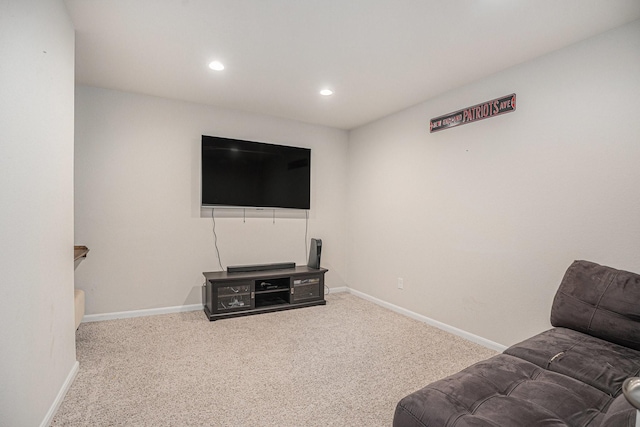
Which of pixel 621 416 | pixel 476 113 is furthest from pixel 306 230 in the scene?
pixel 621 416

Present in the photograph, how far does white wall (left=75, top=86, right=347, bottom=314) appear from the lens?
3.43 m

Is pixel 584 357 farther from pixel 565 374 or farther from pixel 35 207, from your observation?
pixel 35 207

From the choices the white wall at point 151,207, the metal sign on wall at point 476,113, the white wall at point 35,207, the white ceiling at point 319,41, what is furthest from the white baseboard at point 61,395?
the metal sign on wall at point 476,113

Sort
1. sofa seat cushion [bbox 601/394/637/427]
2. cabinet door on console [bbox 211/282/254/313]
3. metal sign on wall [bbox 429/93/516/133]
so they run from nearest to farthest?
sofa seat cushion [bbox 601/394/637/427], metal sign on wall [bbox 429/93/516/133], cabinet door on console [bbox 211/282/254/313]

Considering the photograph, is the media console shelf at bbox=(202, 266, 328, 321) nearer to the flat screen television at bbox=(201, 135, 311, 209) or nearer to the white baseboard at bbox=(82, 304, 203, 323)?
the white baseboard at bbox=(82, 304, 203, 323)

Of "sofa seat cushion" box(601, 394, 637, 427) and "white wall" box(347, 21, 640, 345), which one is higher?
"white wall" box(347, 21, 640, 345)

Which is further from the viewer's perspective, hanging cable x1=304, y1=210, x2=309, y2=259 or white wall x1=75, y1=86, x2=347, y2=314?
hanging cable x1=304, y1=210, x2=309, y2=259

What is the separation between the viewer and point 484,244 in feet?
9.84

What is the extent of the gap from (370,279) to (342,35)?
304 centimetres

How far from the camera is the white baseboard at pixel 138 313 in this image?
11.2ft

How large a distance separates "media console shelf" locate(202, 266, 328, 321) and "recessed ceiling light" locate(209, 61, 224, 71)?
2.07 metres

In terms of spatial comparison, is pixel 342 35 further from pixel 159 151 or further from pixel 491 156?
pixel 159 151

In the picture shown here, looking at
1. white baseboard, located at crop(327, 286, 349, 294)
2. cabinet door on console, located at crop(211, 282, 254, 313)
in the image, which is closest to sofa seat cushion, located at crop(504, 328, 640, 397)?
cabinet door on console, located at crop(211, 282, 254, 313)

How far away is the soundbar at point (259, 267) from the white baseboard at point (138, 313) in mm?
607
